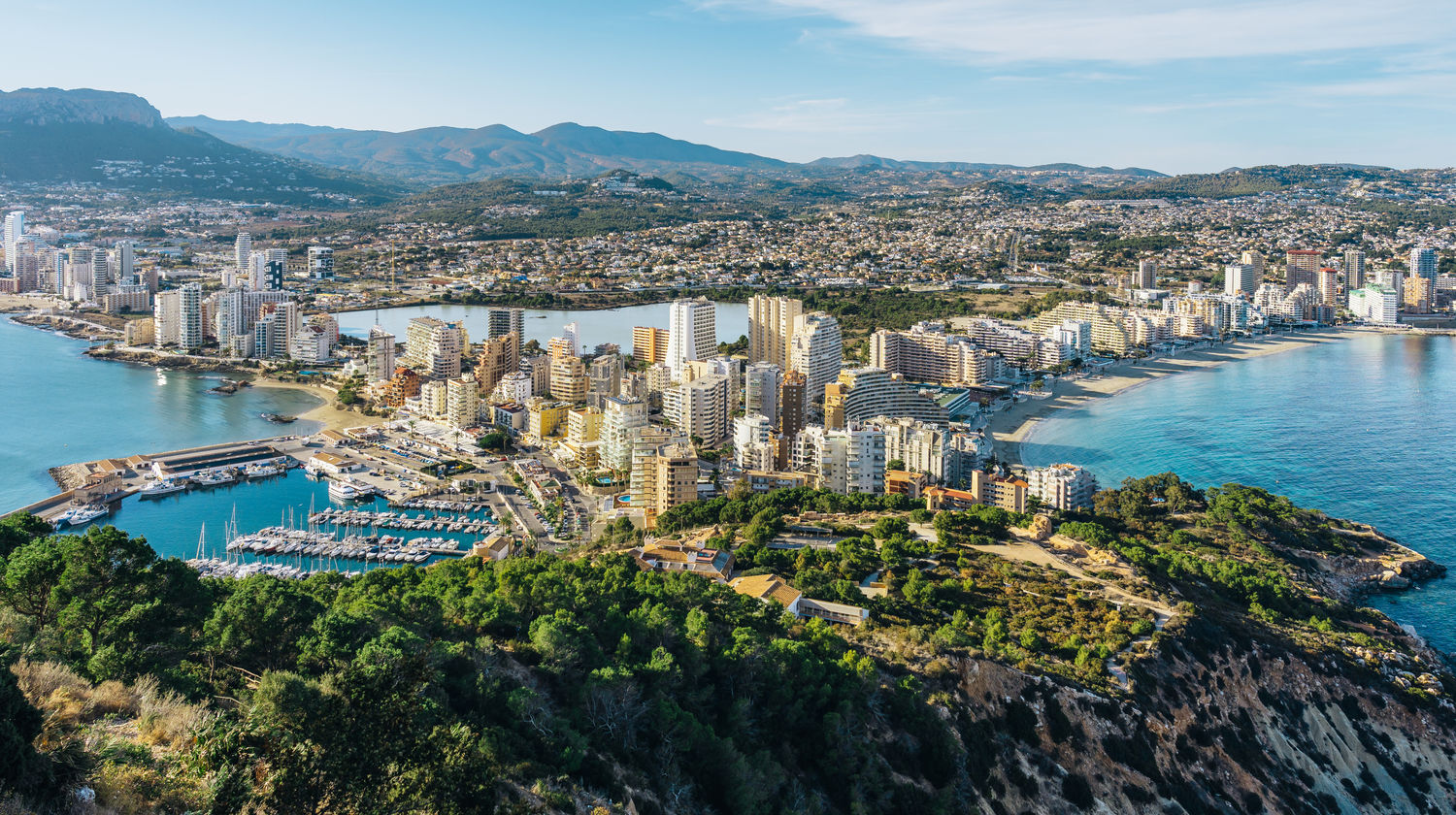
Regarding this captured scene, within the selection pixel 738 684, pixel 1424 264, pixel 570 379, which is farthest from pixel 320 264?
pixel 1424 264

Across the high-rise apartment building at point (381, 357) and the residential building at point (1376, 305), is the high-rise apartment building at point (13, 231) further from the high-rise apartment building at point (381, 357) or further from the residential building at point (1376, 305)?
the residential building at point (1376, 305)

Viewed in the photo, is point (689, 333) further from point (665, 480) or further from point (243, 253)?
point (243, 253)

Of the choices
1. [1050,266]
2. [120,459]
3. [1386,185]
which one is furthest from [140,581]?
[1386,185]

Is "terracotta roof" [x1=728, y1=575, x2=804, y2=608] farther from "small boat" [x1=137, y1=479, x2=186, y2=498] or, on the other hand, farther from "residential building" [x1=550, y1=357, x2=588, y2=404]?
"residential building" [x1=550, y1=357, x2=588, y2=404]

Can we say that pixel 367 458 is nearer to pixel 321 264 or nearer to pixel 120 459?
pixel 120 459

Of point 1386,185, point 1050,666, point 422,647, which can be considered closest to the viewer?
point 422,647

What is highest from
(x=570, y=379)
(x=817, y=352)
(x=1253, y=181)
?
(x=1253, y=181)

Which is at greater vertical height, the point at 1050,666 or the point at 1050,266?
the point at 1050,266
